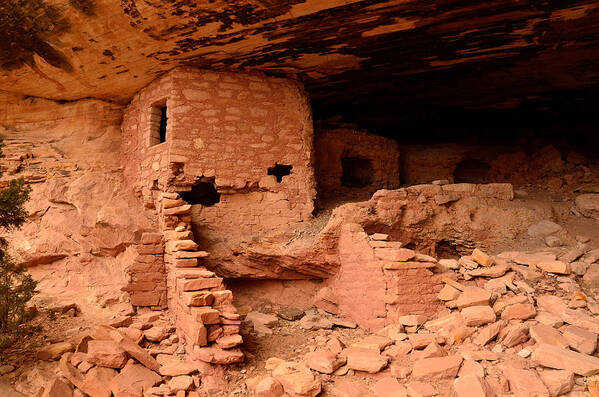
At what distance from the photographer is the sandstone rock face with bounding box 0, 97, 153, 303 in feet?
19.1

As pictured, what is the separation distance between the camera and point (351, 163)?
9242 mm

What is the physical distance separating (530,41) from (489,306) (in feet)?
12.6

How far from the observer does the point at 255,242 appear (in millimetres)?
5754

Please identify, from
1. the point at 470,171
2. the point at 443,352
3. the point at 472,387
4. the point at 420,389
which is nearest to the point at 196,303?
the point at 420,389

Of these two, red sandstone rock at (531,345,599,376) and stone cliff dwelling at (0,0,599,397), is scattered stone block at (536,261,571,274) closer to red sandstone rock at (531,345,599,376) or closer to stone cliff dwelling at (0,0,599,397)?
stone cliff dwelling at (0,0,599,397)

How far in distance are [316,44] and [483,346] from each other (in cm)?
414

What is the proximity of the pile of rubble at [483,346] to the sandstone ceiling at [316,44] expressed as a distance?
285cm

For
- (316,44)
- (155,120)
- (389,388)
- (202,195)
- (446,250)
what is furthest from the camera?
(202,195)

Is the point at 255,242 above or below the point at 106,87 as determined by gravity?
below

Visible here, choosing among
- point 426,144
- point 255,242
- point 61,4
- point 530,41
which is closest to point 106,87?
point 61,4

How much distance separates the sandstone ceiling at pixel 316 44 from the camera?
4918 mm

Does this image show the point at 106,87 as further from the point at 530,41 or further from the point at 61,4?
the point at 530,41

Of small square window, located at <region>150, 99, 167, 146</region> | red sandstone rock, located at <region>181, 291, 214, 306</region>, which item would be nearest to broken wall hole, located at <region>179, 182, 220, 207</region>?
small square window, located at <region>150, 99, 167, 146</region>

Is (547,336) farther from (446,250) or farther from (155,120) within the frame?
(155,120)
